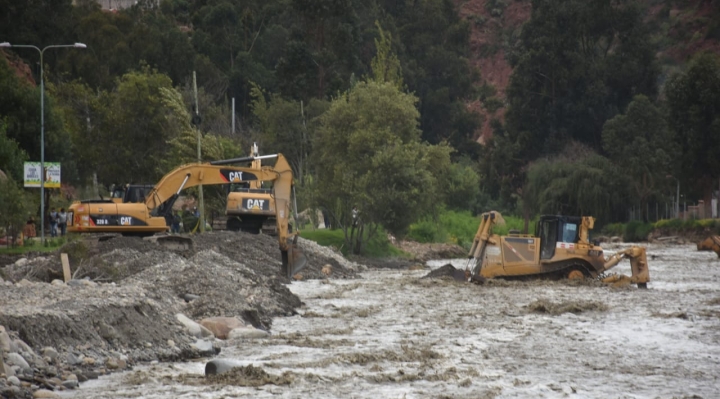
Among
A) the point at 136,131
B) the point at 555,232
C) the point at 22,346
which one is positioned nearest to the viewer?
the point at 22,346

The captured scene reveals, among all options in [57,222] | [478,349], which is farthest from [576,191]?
[478,349]

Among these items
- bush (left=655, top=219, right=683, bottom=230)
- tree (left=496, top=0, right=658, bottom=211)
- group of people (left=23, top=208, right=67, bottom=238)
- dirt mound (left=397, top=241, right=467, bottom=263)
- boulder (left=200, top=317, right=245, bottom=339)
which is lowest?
dirt mound (left=397, top=241, right=467, bottom=263)

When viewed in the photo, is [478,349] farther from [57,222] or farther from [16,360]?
[57,222]

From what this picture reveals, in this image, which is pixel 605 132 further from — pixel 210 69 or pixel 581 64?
pixel 210 69

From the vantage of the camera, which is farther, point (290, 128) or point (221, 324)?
point (290, 128)

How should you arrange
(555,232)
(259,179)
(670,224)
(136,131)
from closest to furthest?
(259,179)
(555,232)
(136,131)
(670,224)

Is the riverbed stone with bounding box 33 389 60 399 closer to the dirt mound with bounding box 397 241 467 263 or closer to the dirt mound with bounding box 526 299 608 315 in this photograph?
the dirt mound with bounding box 526 299 608 315

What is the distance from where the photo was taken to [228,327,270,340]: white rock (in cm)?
2251

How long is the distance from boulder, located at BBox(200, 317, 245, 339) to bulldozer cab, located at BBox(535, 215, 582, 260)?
608 inches

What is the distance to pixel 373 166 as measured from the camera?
176 feet

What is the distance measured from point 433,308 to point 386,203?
23054mm

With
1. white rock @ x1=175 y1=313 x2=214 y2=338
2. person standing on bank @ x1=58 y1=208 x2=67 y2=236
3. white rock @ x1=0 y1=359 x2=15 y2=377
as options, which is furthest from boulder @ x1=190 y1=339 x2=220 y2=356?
person standing on bank @ x1=58 y1=208 x2=67 y2=236

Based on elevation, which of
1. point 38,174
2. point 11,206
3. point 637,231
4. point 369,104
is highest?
point 369,104

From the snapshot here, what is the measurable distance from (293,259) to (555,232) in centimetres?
833
